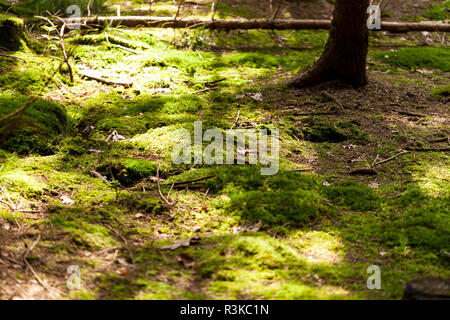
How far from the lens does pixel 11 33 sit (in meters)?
6.78

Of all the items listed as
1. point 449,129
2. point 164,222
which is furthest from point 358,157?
point 164,222

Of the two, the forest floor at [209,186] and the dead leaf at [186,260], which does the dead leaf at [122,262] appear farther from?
the dead leaf at [186,260]

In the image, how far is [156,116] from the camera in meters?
5.56

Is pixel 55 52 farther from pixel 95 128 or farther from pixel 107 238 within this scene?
pixel 107 238

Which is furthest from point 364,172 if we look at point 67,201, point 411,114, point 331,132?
point 67,201

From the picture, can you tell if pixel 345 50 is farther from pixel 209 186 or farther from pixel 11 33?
pixel 11 33

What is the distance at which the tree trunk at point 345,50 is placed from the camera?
20.4 feet

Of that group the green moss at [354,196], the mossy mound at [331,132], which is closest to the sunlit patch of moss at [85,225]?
the green moss at [354,196]

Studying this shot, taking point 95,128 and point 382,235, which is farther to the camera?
point 95,128

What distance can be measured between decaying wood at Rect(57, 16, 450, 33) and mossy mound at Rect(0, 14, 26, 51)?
1.41 m

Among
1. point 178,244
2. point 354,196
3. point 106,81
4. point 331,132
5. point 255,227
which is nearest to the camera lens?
point 178,244

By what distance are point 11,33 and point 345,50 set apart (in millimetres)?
5443

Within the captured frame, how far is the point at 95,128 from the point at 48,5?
16.1 feet

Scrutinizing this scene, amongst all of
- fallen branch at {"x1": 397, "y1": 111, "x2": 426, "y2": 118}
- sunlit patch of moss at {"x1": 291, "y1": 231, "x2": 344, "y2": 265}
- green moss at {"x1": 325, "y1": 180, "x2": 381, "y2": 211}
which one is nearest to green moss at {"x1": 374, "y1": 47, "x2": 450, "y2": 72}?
fallen branch at {"x1": 397, "y1": 111, "x2": 426, "y2": 118}
